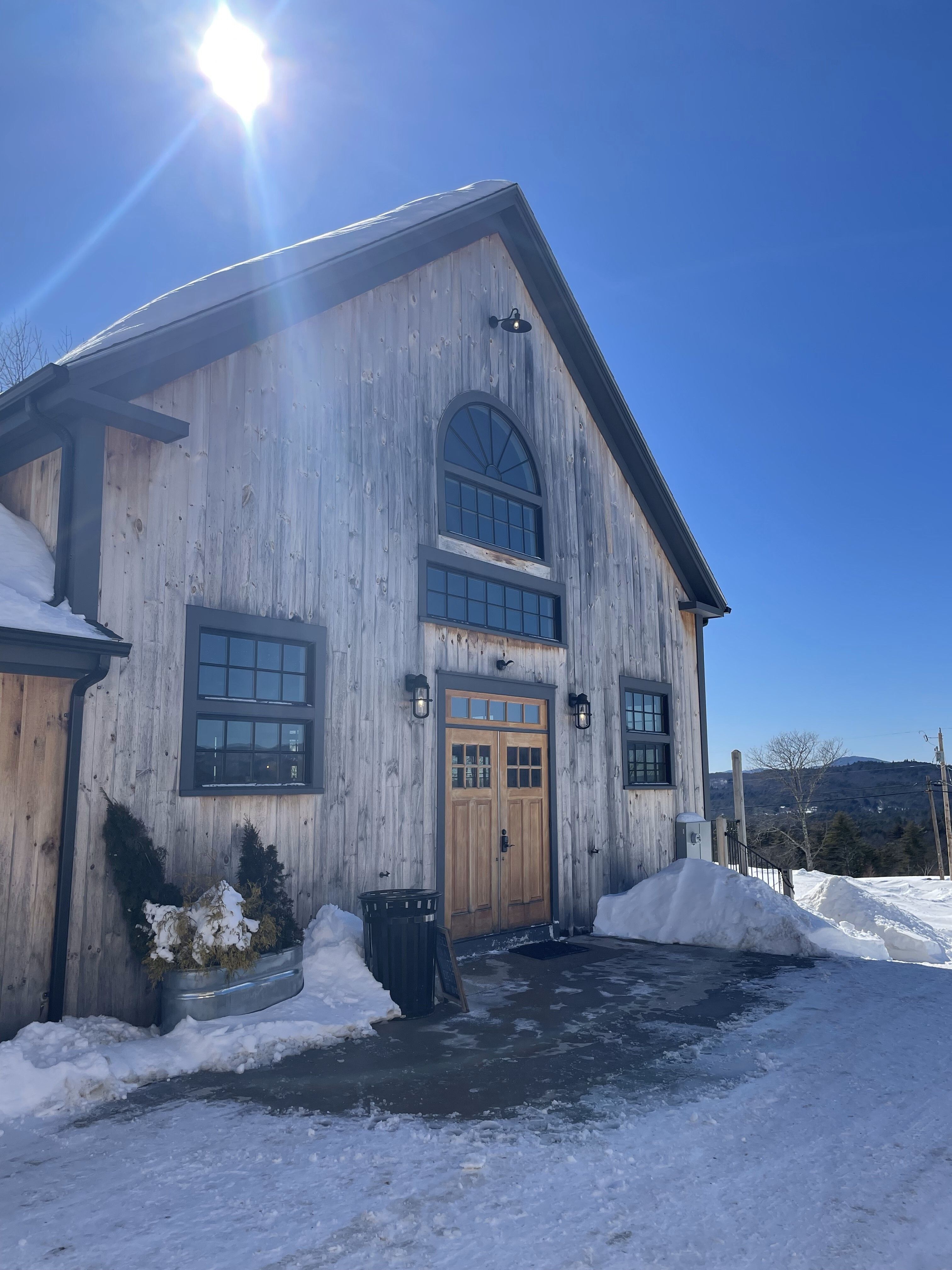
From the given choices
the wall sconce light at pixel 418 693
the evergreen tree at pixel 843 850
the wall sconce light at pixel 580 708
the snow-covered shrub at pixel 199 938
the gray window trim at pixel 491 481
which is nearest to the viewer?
the snow-covered shrub at pixel 199 938

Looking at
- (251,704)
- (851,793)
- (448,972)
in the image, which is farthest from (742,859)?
(851,793)

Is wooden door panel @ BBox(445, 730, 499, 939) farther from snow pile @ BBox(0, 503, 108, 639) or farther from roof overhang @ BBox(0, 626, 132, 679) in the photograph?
snow pile @ BBox(0, 503, 108, 639)

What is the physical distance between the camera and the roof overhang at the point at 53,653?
207 inches

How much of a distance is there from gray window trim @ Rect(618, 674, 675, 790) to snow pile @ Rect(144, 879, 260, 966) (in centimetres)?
679

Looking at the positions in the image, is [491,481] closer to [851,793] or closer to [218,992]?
[218,992]

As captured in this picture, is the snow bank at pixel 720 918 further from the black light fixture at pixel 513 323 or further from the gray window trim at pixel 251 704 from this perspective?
the black light fixture at pixel 513 323

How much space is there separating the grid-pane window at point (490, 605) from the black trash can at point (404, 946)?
323cm

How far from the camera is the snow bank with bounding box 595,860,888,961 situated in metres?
8.90

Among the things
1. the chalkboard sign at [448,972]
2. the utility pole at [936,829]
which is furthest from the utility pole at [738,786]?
the utility pole at [936,829]

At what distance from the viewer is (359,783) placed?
7.88 meters

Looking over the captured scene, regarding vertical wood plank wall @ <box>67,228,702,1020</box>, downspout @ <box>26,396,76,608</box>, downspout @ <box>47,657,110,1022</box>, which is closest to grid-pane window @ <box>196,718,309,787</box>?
vertical wood plank wall @ <box>67,228,702,1020</box>

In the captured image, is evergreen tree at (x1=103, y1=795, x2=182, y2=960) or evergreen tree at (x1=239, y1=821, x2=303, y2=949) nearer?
evergreen tree at (x1=103, y1=795, x2=182, y2=960)

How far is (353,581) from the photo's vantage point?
810cm

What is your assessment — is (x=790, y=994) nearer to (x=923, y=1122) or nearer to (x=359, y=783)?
(x=923, y=1122)
